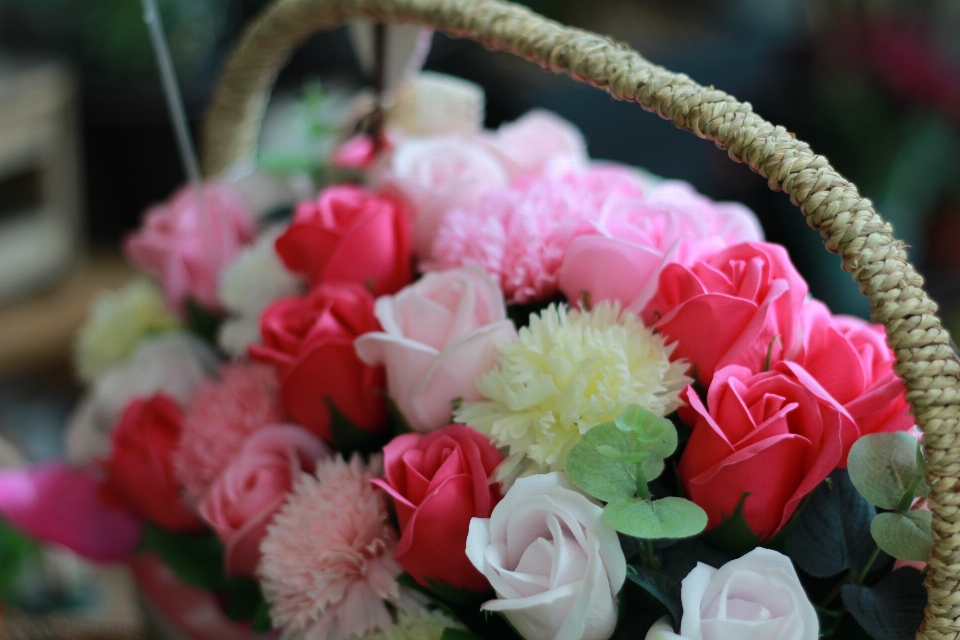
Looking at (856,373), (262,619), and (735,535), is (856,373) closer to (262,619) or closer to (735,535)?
(735,535)

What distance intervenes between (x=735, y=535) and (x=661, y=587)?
48 mm

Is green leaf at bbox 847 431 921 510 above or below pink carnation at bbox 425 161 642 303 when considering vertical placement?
below

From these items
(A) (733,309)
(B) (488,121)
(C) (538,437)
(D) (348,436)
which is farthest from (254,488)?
(B) (488,121)

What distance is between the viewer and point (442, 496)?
0.37 metres

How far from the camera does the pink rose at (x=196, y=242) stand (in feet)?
2.02

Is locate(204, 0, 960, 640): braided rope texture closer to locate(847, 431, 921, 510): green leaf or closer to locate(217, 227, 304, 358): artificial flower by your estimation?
locate(847, 431, 921, 510): green leaf

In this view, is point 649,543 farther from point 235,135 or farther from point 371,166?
point 235,135

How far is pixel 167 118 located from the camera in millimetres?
1567

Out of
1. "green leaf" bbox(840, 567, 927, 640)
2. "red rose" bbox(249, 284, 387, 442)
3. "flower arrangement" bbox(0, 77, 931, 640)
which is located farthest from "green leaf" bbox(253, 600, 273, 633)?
"green leaf" bbox(840, 567, 927, 640)

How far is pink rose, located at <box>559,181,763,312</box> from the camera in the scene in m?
0.42

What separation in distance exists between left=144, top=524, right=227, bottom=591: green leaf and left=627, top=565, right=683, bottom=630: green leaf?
29cm

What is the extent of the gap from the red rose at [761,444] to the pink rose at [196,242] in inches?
16.1

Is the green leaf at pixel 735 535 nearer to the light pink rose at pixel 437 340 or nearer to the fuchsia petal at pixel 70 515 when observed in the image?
the light pink rose at pixel 437 340

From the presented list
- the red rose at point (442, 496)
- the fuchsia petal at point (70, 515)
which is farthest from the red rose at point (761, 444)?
the fuchsia petal at point (70, 515)
